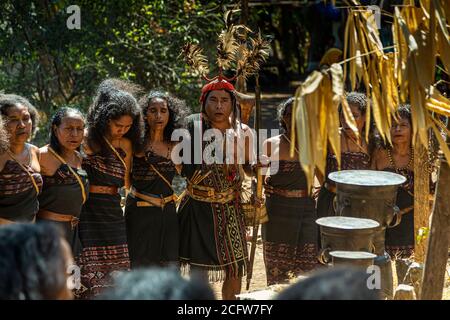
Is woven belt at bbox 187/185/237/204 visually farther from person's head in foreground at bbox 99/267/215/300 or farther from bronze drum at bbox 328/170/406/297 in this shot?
person's head in foreground at bbox 99/267/215/300

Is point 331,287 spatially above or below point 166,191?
above

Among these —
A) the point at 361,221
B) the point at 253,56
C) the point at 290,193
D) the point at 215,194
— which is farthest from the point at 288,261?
the point at 361,221

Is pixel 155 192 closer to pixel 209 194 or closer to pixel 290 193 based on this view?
pixel 209 194

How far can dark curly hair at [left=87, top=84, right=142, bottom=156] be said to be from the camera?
640 cm

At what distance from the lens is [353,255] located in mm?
4812

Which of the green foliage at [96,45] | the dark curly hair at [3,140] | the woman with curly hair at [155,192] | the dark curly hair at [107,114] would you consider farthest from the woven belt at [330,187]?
the green foliage at [96,45]

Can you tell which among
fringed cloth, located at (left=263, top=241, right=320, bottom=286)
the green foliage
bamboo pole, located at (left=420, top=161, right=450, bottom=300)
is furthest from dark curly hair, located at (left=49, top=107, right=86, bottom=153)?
the green foliage

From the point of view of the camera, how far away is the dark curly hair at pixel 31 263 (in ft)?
8.55

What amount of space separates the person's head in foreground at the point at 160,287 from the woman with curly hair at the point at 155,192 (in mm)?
3901

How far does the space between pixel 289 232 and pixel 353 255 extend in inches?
78.8

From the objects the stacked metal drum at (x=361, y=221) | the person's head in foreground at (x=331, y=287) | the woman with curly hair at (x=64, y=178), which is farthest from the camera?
the woman with curly hair at (x=64, y=178)

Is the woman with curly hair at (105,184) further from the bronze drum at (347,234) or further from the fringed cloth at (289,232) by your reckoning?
the bronze drum at (347,234)
